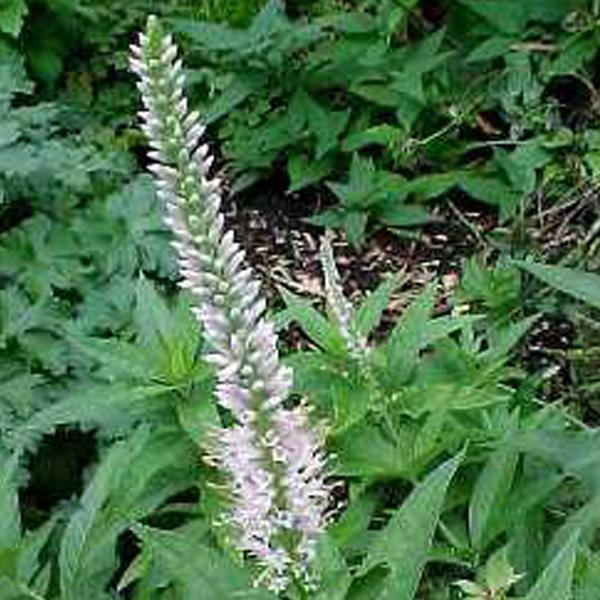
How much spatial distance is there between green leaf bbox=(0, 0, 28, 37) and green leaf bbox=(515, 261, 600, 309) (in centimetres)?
354

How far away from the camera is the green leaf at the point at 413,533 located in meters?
2.93

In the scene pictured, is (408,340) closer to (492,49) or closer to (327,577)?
(327,577)

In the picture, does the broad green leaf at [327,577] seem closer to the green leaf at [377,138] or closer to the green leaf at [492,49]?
the green leaf at [377,138]

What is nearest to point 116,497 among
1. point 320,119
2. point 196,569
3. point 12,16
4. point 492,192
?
point 196,569

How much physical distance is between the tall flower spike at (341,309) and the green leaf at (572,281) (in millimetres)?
430

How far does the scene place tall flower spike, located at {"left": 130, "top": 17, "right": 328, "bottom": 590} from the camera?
233 cm

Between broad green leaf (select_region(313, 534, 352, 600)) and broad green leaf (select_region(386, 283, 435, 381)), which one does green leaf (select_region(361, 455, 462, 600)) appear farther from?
broad green leaf (select_region(386, 283, 435, 381))

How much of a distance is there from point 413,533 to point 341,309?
88 cm

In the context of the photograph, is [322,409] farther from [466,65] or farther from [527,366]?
[466,65]

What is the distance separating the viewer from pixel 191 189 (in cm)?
234

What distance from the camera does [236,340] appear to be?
2416mm

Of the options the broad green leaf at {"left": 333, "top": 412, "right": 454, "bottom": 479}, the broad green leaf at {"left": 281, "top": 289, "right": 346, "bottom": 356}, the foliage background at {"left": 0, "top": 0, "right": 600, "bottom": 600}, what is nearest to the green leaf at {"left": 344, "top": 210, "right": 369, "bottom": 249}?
the foliage background at {"left": 0, "top": 0, "right": 600, "bottom": 600}

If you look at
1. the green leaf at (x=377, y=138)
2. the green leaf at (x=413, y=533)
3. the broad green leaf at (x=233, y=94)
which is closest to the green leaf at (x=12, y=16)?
the broad green leaf at (x=233, y=94)

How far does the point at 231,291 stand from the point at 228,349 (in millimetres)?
A: 101
